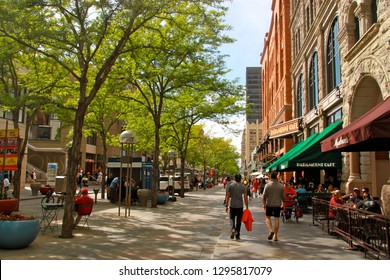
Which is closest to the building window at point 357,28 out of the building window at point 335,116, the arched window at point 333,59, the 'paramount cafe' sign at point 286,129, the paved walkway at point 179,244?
the arched window at point 333,59

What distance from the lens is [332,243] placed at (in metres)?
9.34

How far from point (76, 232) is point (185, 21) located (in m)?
12.6

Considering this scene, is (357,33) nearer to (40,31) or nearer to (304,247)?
(304,247)

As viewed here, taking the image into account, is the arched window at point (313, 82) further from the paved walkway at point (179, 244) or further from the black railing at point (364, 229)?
the black railing at point (364, 229)

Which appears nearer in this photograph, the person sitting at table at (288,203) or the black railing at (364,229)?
the black railing at (364,229)

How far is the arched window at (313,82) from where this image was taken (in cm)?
2407

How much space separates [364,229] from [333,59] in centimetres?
1470

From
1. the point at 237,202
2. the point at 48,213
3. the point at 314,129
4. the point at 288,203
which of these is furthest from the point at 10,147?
the point at 314,129

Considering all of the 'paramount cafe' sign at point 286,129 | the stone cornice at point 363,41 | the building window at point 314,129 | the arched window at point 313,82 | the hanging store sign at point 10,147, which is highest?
the arched window at point 313,82

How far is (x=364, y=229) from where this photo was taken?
24.5ft

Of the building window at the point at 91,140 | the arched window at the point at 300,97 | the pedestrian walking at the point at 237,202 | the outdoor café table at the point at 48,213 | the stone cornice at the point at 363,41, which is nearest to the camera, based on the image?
the pedestrian walking at the point at 237,202

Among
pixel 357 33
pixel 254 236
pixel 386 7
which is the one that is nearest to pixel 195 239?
pixel 254 236

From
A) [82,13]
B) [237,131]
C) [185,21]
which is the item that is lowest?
[237,131]

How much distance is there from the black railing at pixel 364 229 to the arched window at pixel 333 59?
1084cm
